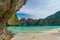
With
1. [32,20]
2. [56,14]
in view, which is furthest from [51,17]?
[32,20]

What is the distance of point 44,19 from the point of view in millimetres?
28875

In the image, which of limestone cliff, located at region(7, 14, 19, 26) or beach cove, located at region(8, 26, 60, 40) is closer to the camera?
beach cove, located at region(8, 26, 60, 40)

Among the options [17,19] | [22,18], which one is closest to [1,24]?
[22,18]

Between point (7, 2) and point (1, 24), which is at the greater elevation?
point (7, 2)

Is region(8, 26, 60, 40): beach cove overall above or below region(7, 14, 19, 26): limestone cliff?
below

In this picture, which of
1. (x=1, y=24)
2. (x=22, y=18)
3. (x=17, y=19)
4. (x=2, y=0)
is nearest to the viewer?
(x=2, y=0)

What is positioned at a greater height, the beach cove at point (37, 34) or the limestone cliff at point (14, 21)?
the limestone cliff at point (14, 21)

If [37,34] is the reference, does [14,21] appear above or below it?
above

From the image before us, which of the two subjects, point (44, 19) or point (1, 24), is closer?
point (1, 24)

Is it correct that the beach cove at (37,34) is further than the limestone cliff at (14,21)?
No

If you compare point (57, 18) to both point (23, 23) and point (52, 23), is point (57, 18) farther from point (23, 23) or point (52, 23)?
point (23, 23)

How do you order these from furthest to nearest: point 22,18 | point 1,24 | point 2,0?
point 22,18 → point 1,24 → point 2,0

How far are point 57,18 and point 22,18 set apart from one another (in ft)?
20.8

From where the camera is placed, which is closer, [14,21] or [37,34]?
[37,34]
